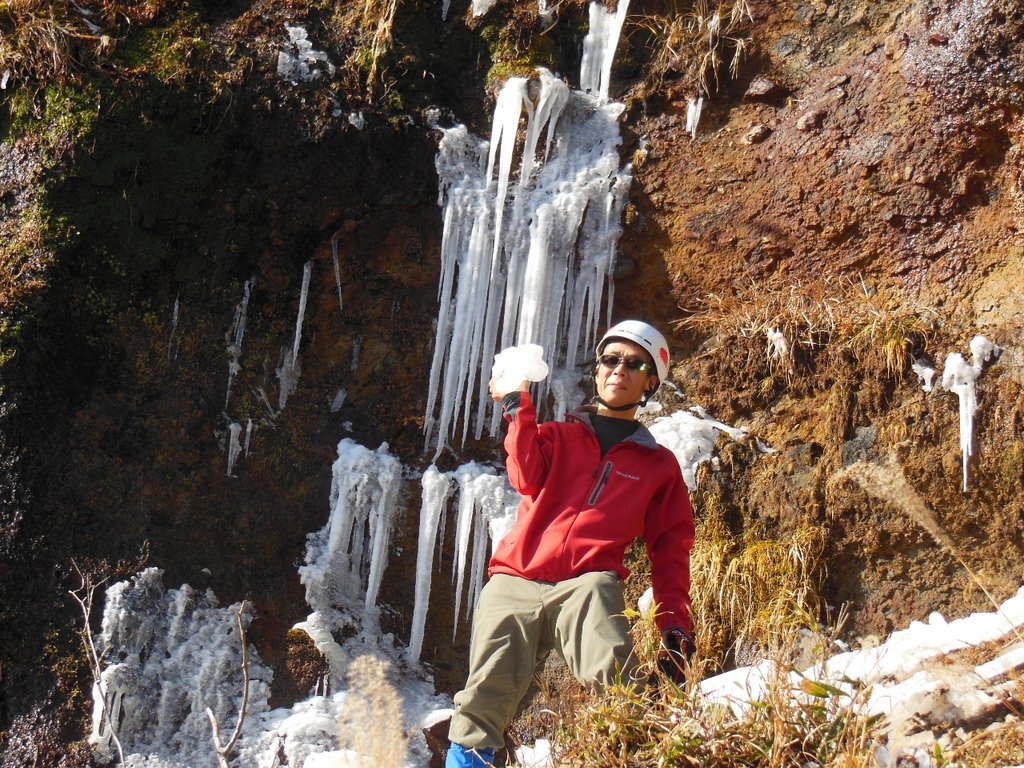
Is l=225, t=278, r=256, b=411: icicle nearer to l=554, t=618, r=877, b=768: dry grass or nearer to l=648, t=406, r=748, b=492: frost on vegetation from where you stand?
l=648, t=406, r=748, b=492: frost on vegetation

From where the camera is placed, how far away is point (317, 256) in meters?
6.12

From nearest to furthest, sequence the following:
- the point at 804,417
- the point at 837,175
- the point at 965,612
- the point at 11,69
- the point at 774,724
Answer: the point at 774,724 < the point at 965,612 < the point at 804,417 < the point at 837,175 < the point at 11,69

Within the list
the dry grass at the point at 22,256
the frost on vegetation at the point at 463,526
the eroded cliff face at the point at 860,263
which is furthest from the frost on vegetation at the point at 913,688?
the dry grass at the point at 22,256

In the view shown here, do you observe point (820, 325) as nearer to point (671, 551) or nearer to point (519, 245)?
point (519, 245)

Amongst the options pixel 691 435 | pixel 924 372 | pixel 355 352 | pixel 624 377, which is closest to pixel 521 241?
pixel 355 352

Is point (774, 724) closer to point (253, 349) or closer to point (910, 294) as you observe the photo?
point (910, 294)

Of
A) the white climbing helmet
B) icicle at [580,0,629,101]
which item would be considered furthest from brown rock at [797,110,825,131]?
the white climbing helmet

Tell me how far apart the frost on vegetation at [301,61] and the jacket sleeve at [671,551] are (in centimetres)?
373

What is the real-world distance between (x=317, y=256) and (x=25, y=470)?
81.1 inches

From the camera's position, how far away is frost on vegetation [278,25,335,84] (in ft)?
20.3

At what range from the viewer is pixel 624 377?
4031 mm

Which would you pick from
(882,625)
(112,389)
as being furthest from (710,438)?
(112,389)

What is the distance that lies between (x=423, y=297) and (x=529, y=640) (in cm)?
299

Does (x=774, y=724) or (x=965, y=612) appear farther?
(x=965, y=612)
